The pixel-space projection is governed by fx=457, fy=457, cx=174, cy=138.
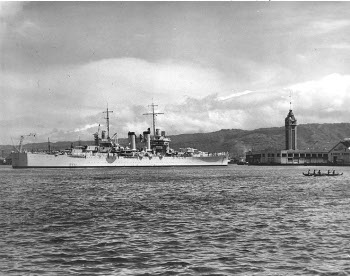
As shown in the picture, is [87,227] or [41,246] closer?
[41,246]

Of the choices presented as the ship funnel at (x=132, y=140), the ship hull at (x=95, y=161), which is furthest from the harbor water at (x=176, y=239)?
the ship funnel at (x=132, y=140)

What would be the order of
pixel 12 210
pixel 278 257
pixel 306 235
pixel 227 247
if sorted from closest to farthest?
pixel 278 257, pixel 227 247, pixel 306 235, pixel 12 210

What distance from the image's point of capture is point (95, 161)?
149m

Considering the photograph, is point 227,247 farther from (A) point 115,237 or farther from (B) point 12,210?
(B) point 12,210

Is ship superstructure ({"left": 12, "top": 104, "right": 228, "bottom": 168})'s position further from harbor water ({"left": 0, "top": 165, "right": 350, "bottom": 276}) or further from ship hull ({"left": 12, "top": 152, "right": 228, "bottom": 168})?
harbor water ({"left": 0, "top": 165, "right": 350, "bottom": 276})

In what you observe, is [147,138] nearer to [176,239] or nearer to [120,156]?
[120,156]

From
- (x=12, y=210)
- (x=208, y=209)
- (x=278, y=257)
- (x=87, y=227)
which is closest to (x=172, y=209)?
(x=208, y=209)

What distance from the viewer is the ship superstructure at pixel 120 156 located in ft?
471

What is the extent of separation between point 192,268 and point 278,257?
363 cm

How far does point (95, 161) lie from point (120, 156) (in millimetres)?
9287

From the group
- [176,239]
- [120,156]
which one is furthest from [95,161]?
[176,239]

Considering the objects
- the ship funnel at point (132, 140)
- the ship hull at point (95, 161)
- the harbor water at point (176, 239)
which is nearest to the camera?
the harbor water at point (176, 239)

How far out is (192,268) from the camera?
15.8m

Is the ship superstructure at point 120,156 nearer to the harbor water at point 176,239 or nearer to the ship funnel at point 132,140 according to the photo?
the ship funnel at point 132,140
